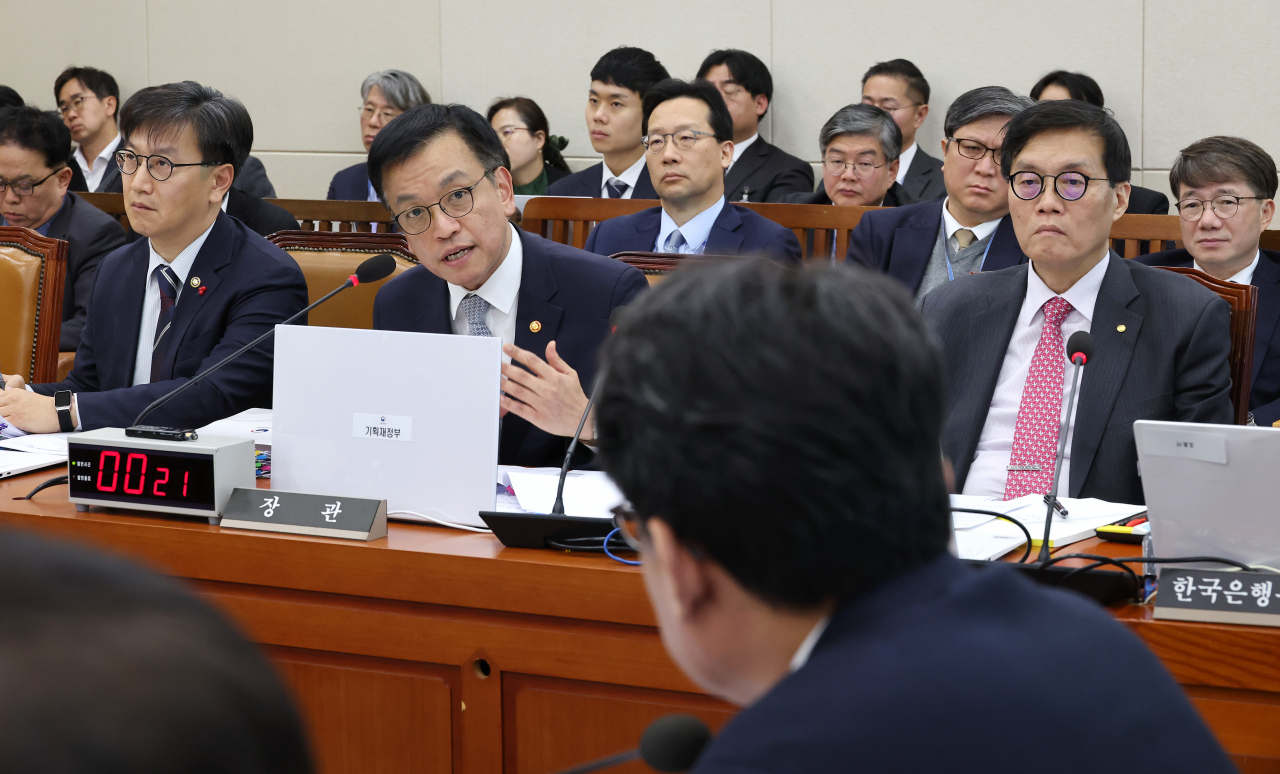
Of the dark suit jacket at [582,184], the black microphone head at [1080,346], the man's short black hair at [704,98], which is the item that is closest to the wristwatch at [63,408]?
the black microphone head at [1080,346]

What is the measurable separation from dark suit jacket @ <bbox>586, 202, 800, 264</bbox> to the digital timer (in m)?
1.83

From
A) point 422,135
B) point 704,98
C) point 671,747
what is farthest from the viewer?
point 704,98

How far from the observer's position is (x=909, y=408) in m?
0.64

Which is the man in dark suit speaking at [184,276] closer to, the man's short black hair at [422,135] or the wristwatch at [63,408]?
the wristwatch at [63,408]

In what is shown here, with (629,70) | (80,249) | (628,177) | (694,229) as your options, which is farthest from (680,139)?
(80,249)

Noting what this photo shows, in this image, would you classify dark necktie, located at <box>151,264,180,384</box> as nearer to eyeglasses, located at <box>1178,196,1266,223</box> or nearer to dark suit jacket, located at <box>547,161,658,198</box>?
dark suit jacket, located at <box>547,161,658,198</box>

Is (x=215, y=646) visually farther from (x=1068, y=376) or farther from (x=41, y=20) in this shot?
(x=41, y=20)

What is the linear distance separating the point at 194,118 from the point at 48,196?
1321 mm

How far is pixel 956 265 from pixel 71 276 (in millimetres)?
2605

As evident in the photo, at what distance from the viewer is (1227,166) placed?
3205 millimetres

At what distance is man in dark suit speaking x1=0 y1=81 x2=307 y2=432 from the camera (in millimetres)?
2594

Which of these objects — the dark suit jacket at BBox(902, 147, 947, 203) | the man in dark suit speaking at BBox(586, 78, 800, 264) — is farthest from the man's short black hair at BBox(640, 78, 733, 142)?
the dark suit jacket at BBox(902, 147, 947, 203)

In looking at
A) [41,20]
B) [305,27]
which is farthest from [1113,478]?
[41,20]

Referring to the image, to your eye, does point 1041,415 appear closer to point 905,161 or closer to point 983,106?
point 983,106
